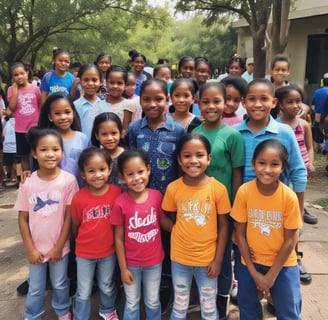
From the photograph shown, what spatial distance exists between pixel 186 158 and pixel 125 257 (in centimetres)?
69

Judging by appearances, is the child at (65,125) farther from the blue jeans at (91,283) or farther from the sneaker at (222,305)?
the sneaker at (222,305)

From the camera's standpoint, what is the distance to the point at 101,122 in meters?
2.44

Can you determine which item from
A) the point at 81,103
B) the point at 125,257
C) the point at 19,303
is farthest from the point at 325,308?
the point at 81,103

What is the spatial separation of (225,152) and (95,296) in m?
1.53

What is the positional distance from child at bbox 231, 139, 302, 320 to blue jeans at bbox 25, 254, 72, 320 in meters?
1.14

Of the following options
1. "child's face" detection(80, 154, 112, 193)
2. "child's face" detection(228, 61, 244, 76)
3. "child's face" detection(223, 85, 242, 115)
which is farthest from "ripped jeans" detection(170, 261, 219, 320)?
"child's face" detection(228, 61, 244, 76)

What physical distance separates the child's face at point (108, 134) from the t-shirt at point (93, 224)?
359 millimetres

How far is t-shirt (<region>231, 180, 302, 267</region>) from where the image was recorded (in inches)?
76.6

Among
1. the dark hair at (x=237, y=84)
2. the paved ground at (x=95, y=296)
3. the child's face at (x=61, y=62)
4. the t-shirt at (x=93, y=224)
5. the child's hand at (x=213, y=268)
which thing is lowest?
the paved ground at (x=95, y=296)

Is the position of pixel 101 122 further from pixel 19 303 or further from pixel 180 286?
pixel 19 303

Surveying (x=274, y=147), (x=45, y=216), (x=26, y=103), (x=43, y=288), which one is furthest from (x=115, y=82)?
(x=26, y=103)

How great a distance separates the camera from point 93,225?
222cm

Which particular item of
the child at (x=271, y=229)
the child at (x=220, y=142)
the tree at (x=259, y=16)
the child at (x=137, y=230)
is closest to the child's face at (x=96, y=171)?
the child at (x=137, y=230)

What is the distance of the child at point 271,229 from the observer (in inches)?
76.9
